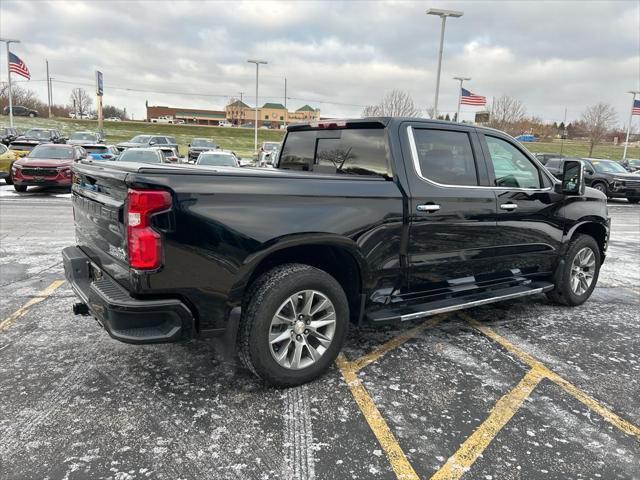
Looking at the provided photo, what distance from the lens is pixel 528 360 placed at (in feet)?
13.1

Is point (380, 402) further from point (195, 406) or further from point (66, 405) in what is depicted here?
point (66, 405)

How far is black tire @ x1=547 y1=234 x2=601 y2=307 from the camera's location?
205 inches

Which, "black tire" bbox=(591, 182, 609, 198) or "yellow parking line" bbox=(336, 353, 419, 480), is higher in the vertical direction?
"black tire" bbox=(591, 182, 609, 198)

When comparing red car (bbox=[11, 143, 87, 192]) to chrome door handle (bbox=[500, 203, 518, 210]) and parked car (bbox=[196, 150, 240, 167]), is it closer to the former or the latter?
parked car (bbox=[196, 150, 240, 167])

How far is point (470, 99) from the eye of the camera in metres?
26.8

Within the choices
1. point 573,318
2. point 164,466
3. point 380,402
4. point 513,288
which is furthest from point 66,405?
point 573,318

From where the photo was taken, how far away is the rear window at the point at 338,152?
3871 millimetres

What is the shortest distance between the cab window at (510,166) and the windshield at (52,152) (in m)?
14.9

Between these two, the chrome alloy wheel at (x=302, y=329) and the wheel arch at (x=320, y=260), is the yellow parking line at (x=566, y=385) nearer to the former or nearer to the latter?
the wheel arch at (x=320, y=260)

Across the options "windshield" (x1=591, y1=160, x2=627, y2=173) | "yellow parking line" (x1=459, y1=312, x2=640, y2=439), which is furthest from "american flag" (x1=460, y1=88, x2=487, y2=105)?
"yellow parking line" (x1=459, y1=312, x2=640, y2=439)

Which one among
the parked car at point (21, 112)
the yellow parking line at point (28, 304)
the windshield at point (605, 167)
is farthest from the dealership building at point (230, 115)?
the yellow parking line at point (28, 304)

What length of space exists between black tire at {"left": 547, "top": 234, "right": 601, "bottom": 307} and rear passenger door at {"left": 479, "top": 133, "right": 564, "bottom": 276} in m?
0.25

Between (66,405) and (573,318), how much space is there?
4.65 meters

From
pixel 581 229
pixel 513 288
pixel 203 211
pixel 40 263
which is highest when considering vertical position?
pixel 203 211
